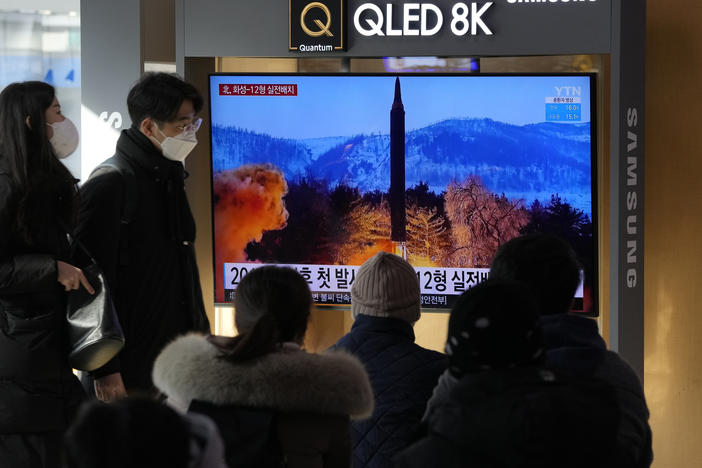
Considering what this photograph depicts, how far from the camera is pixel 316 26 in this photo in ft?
14.4

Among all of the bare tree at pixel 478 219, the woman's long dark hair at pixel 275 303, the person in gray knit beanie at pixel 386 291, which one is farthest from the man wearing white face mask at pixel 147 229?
the bare tree at pixel 478 219

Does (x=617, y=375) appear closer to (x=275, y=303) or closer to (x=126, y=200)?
(x=275, y=303)

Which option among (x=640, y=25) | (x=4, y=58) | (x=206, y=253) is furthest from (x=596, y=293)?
(x=4, y=58)

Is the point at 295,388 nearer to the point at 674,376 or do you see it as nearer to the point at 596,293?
the point at 596,293

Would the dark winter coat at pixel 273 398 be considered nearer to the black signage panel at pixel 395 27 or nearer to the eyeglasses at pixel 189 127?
the eyeglasses at pixel 189 127

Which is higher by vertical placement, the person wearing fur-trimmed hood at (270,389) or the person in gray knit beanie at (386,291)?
the person in gray knit beanie at (386,291)

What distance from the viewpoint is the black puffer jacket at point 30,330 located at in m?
2.53

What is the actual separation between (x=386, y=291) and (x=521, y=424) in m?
1.19

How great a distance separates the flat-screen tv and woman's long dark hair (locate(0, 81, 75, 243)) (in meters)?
1.95

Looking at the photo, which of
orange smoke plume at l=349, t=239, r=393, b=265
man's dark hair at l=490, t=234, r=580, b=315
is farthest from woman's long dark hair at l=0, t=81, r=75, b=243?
orange smoke plume at l=349, t=239, r=393, b=265

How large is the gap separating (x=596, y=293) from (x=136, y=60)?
265 centimetres

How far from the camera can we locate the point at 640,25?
4.23 metres

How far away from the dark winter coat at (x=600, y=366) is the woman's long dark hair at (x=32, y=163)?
1.46 meters

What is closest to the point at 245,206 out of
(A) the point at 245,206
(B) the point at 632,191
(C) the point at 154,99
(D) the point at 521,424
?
(A) the point at 245,206
